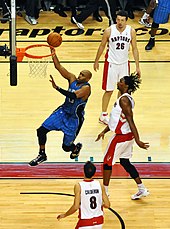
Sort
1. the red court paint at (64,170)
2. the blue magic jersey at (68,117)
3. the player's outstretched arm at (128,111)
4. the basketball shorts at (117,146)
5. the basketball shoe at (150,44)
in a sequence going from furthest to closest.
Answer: the basketball shoe at (150,44) → the red court paint at (64,170) → the blue magic jersey at (68,117) → the basketball shorts at (117,146) → the player's outstretched arm at (128,111)

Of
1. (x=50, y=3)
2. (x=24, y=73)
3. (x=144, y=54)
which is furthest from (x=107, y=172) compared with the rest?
(x=50, y=3)

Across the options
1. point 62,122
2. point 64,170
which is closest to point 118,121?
point 62,122

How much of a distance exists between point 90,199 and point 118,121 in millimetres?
1651

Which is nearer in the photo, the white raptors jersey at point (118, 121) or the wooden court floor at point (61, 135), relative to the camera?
the white raptors jersey at point (118, 121)

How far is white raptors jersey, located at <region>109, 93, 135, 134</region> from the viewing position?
8969 mm

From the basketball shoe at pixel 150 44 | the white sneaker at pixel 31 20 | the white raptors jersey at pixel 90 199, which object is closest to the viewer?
the white raptors jersey at pixel 90 199

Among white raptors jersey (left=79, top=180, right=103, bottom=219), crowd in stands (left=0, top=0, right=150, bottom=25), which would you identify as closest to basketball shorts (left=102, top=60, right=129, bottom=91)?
white raptors jersey (left=79, top=180, right=103, bottom=219)

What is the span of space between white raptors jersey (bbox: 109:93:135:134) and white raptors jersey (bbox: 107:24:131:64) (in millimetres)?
2191

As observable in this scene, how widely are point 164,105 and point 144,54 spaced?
2.38 metres

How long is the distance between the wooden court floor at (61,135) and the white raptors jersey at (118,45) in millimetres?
1087

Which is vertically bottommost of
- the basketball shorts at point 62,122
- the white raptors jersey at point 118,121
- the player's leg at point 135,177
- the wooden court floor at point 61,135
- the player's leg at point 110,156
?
the wooden court floor at point 61,135

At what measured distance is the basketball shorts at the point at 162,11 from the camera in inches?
554

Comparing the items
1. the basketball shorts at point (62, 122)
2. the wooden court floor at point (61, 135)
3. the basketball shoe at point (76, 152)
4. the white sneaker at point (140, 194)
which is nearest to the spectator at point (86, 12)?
the wooden court floor at point (61, 135)

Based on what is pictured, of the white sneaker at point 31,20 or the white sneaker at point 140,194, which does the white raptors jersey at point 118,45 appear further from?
the white sneaker at point 31,20
